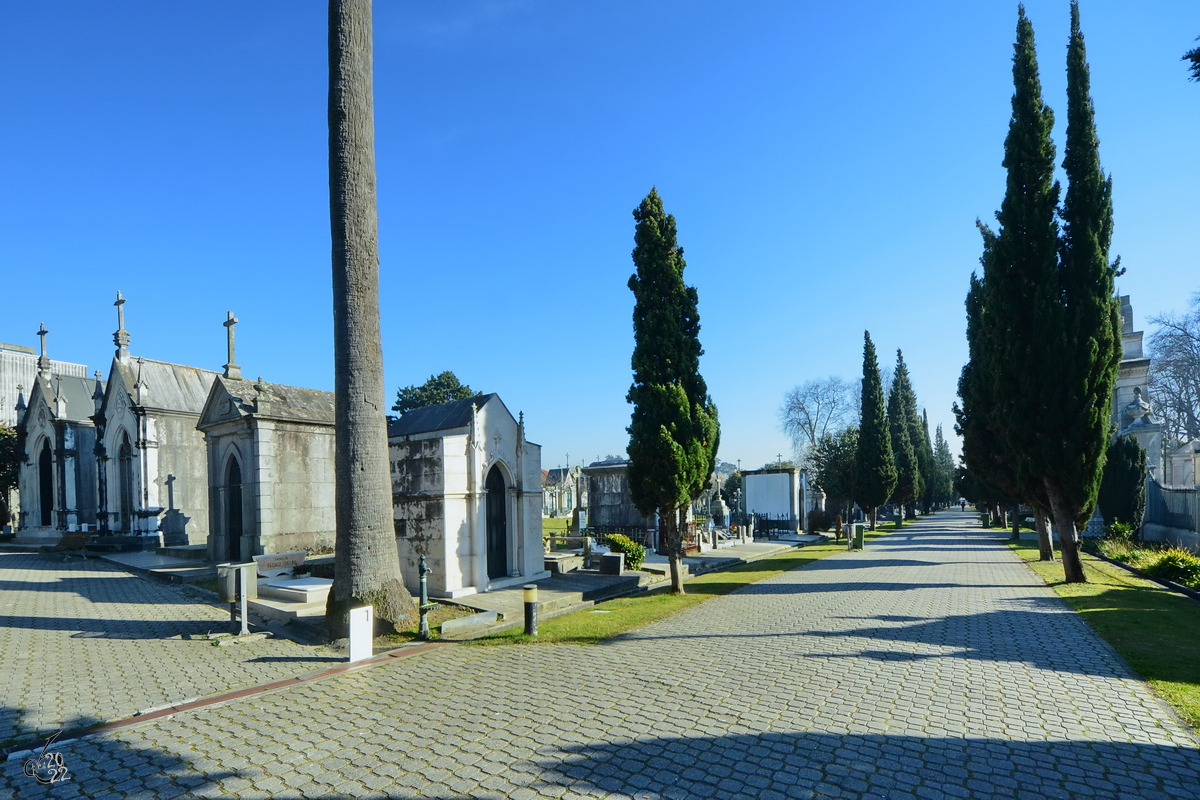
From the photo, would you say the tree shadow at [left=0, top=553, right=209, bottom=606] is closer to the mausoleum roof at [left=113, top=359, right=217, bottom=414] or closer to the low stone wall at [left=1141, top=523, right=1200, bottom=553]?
the mausoleum roof at [left=113, top=359, right=217, bottom=414]

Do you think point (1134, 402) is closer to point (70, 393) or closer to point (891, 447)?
point (891, 447)

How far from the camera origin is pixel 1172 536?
67.0ft

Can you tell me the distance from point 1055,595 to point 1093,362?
18.2 ft

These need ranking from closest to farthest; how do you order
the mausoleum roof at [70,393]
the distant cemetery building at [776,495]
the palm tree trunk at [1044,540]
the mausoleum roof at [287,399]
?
the mausoleum roof at [287,399]
the palm tree trunk at [1044,540]
the mausoleum roof at [70,393]
the distant cemetery building at [776,495]

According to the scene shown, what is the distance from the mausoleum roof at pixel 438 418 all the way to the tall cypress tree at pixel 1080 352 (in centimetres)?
1353

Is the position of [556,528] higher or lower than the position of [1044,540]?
lower

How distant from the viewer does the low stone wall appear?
725 inches

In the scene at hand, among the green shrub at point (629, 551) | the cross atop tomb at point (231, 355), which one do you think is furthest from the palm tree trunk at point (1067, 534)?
the cross atop tomb at point (231, 355)

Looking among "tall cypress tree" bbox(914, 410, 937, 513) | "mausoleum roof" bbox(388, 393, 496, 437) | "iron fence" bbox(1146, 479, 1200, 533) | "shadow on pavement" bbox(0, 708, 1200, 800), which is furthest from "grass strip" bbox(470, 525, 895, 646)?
"tall cypress tree" bbox(914, 410, 937, 513)

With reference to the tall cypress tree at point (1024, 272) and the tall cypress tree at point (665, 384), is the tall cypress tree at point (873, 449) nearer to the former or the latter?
the tall cypress tree at point (1024, 272)

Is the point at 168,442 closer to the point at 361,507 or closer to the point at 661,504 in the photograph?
the point at 361,507

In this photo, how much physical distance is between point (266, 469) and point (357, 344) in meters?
8.26

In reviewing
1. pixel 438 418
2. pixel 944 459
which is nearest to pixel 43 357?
pixel 438 418

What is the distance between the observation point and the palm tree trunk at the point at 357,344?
34.3 ft
